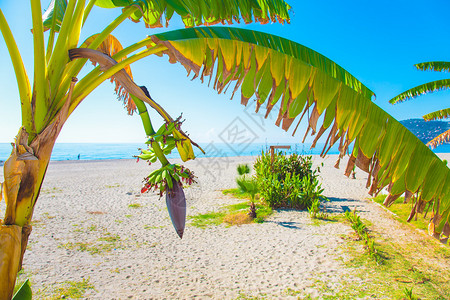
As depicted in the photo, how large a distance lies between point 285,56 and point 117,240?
22.1 ft

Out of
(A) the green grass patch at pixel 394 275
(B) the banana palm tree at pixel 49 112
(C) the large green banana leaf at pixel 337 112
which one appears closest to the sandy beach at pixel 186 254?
(A) the green grass patch at pixel 394 275

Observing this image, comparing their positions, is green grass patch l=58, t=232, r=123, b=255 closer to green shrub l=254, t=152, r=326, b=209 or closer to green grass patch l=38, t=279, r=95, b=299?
green grass patch l=38, t=279, r=95, b=299

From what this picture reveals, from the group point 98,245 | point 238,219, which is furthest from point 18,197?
point 238,219

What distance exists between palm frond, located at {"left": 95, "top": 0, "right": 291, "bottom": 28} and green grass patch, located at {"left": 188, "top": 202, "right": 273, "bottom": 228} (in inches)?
250

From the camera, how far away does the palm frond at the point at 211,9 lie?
2.32m

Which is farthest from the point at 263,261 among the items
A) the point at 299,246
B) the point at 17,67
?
the point at 17,67

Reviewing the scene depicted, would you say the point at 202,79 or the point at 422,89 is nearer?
the point at 202,79

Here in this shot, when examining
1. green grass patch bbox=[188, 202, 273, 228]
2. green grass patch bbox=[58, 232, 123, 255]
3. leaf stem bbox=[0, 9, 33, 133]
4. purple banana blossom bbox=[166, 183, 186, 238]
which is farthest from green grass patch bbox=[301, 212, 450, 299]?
green grass patch bbox=[58, 232, 123, 255]

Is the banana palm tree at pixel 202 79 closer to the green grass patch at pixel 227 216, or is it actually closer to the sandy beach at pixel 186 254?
the sandy beach at pixel 186 254

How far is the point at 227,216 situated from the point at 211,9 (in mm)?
7395

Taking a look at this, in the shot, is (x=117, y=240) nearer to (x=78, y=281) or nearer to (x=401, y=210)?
(x=78, y=281)

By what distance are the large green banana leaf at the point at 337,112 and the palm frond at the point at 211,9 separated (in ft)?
0.71

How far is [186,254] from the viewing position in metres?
6.06

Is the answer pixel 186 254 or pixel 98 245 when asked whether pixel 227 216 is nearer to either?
pixel 186 254
